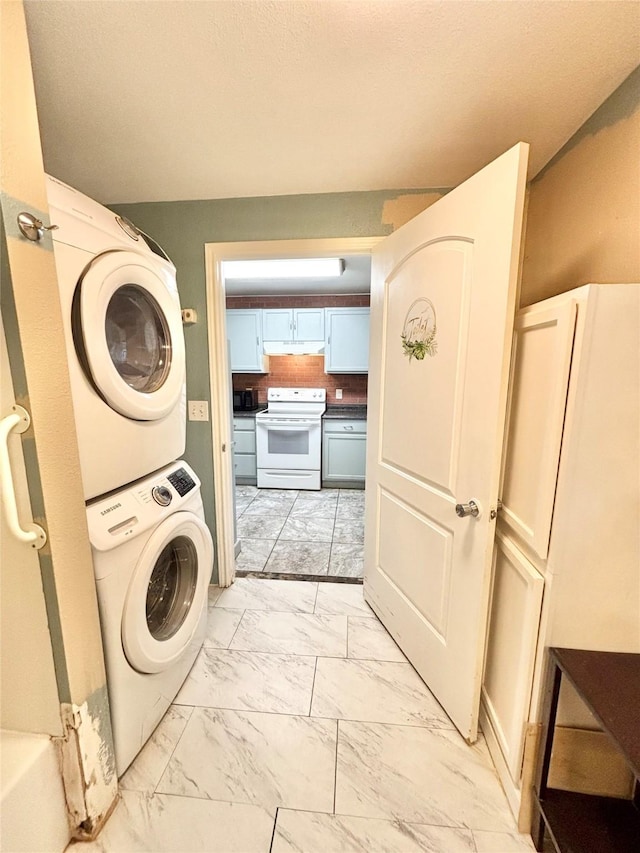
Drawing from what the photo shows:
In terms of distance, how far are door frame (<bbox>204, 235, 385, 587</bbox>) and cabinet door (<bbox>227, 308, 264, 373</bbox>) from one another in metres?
2.11

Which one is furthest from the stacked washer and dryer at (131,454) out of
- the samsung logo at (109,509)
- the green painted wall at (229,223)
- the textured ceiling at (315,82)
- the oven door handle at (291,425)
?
the oven door handle at (291,425)

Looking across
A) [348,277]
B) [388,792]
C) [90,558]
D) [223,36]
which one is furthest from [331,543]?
[223,36]

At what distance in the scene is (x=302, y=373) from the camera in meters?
4.36

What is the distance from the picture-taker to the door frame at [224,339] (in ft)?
5.88

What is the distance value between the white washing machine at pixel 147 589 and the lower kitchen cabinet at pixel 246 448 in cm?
246

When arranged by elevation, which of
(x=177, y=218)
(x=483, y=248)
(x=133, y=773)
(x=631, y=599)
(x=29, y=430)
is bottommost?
(x=133, y=773)

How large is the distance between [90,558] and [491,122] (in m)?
1.98

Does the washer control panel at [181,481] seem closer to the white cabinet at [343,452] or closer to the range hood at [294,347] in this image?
the white cabinet at [343,452]

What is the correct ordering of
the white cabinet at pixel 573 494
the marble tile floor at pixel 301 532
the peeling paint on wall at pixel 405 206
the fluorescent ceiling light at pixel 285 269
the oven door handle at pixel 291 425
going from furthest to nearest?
1. the oven door handle at pixel 291 425
2. the fluorescent ceiling light at pixel 285 269
3. the marble tile floor at pixel 301 532
4. the peeling paint on wall at pixel 405 206
5. the white cabinet at pixel 573 494

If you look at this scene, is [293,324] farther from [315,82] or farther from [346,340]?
[315,82]

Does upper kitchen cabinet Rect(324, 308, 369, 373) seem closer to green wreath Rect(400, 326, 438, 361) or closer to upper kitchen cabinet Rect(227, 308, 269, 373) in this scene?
upper kitchen cabinet Rect(227, 308, 269, 373)

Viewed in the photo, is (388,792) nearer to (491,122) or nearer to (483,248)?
(483,248)

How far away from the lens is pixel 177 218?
1.85 metres

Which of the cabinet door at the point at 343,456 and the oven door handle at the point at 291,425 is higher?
the oven door handle at the point at 291,425
